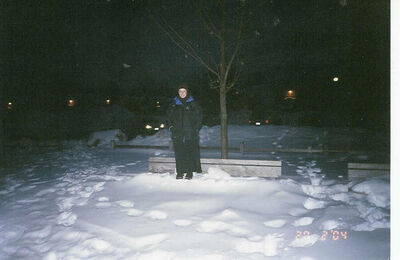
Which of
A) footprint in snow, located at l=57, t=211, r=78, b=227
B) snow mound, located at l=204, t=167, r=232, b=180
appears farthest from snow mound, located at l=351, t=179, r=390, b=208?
footprint in snow, located at l=57, t=211, r=78, b=227

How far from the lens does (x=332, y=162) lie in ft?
32.7

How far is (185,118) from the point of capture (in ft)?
20.6

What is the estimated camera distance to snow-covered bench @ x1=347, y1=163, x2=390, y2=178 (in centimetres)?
618

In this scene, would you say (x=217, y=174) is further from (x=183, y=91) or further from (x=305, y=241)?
(x=305, y=241)

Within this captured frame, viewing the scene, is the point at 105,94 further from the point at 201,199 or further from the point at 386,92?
the point at 201,199

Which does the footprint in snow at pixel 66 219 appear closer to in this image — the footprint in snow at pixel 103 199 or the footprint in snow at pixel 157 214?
the footprint in snow at pixel 103 199

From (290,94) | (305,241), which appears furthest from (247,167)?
(290,94)

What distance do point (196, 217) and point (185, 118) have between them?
2534mm

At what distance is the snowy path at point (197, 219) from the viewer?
3449 millimetres

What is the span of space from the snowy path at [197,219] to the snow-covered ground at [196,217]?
0.05 feet

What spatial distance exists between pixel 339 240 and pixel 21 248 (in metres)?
4.38

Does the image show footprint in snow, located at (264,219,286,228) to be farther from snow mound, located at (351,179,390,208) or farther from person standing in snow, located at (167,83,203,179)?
person standing in snow, located at (167,83,203,179)

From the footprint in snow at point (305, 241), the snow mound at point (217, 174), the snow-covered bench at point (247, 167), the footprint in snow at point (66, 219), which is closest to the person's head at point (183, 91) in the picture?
the snow-covered bench at point (247, 167)

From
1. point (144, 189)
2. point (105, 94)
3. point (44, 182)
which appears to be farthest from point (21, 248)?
point (105, 94)
